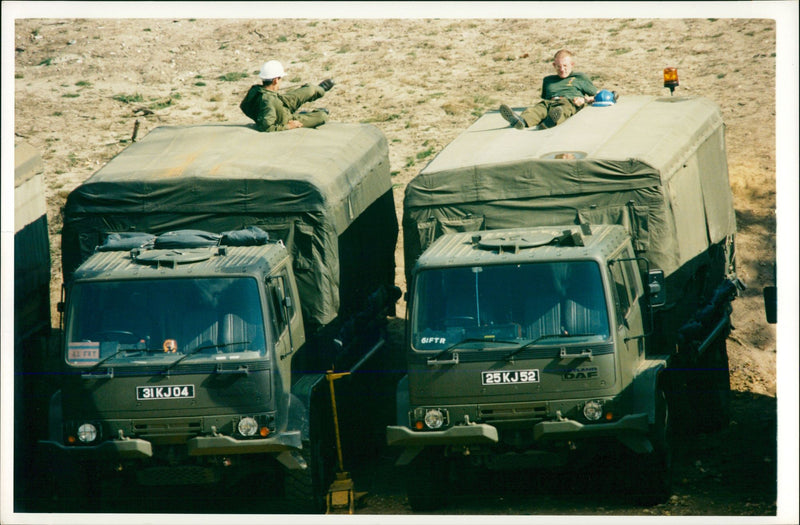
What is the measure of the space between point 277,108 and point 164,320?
413cm

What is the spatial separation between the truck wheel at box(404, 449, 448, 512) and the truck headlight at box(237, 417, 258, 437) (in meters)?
1.52

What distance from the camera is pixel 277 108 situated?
14172 mm

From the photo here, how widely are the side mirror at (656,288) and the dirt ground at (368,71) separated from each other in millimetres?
11240

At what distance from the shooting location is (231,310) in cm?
1080

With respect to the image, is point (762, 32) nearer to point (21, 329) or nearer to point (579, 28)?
Result: point (579, 28)

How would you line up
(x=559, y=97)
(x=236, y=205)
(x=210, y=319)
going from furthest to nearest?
1. (x=559, y=97)
2. (x=236, y=205)
3. (x=210, y=319)

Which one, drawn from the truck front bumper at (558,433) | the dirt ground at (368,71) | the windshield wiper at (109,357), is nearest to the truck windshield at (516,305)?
the truck front bumper at (558,433)

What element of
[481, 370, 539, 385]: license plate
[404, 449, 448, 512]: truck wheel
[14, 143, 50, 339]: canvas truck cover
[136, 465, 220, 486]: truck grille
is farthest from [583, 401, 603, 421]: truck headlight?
[14, 143, 50, 339]: canvas truck cover

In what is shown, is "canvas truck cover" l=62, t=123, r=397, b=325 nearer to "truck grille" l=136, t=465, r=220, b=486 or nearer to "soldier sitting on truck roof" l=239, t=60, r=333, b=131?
"soldier sitting on truck roof" l=239, t=60, r=333, b=131

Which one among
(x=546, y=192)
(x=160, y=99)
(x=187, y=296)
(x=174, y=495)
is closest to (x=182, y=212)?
(x=187, y=296)

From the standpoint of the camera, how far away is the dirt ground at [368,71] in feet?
80.0

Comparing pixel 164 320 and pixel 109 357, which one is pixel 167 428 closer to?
pixel 109 357

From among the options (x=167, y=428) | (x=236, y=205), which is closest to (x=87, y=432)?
(x=167, y=428)

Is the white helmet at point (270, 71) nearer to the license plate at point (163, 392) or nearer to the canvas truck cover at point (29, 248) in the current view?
the canvas truck cover at point (29, 248)
